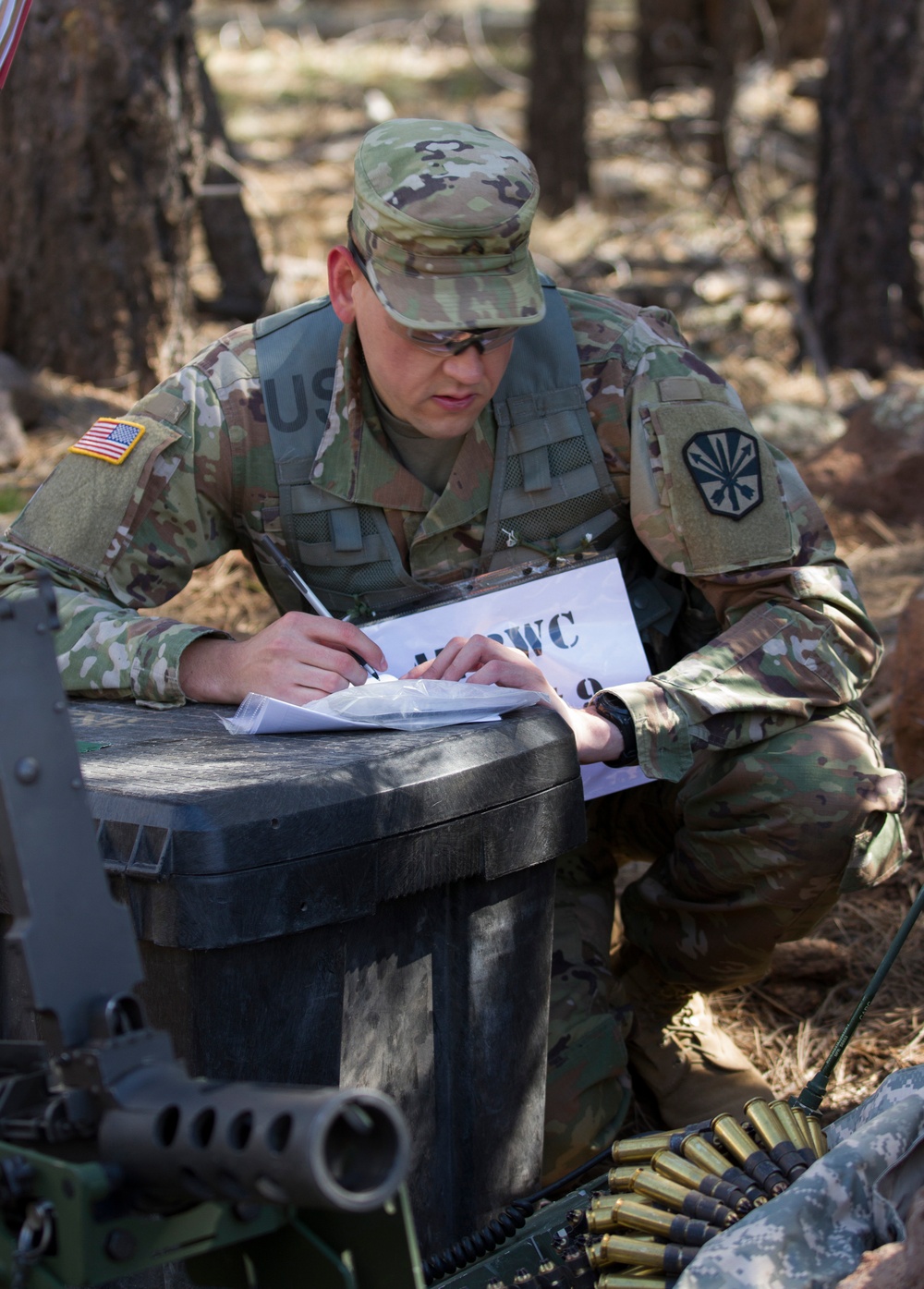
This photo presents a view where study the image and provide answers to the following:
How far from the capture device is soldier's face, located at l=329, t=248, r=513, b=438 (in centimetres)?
250

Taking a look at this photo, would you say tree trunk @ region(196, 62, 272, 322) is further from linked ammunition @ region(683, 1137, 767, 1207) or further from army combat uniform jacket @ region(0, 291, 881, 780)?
linked ammunition @ region(683, 1137, 767, 1207)

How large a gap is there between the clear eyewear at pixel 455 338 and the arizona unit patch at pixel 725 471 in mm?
427

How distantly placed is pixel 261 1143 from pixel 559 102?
10.1 metres

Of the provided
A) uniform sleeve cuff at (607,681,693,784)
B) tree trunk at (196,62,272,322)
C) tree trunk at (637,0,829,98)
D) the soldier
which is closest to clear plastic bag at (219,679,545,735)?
the soldier

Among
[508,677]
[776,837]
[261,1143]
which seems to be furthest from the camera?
[776,837]

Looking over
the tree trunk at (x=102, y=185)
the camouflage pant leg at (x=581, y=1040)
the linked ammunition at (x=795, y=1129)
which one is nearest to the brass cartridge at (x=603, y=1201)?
the linked ammunition at (x=795, y=1129)

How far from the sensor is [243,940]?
5.89 feet

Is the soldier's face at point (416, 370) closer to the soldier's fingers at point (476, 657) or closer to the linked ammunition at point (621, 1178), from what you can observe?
the soldier's fingers at point (476, 657)

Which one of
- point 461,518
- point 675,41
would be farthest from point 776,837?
point 675,41

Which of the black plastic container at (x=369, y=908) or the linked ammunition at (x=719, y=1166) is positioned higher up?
the black plastic container at (x=369, y=908)

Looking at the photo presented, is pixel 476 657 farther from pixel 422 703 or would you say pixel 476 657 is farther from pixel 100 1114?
pixel 100 1114

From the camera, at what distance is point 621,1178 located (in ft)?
6.77

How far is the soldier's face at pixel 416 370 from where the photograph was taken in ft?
8.21

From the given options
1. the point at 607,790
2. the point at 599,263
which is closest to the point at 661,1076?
the point at 607,790
